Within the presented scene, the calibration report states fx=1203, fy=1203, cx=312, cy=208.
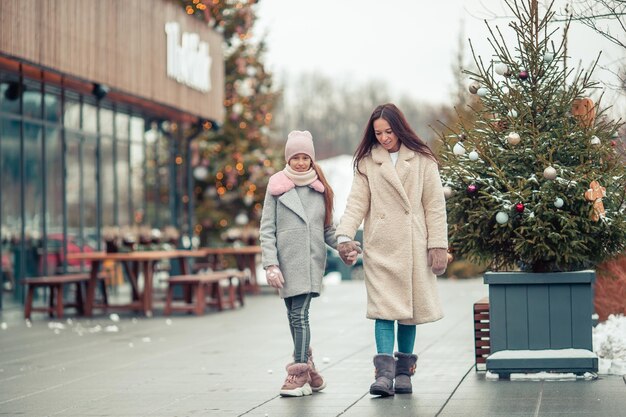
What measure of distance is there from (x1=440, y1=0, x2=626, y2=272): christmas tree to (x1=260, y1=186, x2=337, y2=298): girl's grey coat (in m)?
1.17

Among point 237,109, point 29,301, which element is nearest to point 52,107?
point 29,301

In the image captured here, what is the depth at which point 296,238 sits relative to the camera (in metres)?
8.48

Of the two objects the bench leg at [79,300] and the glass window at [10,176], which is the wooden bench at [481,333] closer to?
the bench leg at [79,300]

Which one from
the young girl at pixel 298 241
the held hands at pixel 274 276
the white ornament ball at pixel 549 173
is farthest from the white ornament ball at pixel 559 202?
the held hands at pixel 274 276

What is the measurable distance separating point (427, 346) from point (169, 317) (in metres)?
5.98

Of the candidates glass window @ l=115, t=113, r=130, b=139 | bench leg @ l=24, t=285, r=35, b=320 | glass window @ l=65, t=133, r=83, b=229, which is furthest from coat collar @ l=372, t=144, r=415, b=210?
glass window @ l=115, t=113, r=130, b=139

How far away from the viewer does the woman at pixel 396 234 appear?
8180 mm

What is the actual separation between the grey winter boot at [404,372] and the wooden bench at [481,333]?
117 cm

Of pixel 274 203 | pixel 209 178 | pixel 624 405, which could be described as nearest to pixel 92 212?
pixel 209 178

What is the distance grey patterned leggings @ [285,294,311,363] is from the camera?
8422 mm

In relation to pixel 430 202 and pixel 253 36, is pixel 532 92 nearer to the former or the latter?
pixel 430 202

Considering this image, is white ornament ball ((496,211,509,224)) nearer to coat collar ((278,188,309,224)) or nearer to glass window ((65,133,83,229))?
coat collar ((278,188,309,224))

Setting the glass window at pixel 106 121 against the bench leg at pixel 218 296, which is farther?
the glass window at pixel 106 121

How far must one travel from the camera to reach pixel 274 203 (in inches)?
339
